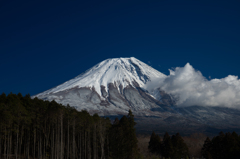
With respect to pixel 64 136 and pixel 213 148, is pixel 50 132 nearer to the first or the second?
pixel 64 136

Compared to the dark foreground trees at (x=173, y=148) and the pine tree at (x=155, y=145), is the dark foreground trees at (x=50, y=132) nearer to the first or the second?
the dark foreground trees at (x=173, y=148)

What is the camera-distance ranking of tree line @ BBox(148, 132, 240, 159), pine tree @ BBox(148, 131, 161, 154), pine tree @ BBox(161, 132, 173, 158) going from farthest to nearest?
pine tree @ BBox(148, 131, 161, 154) → pine tree @ BBox(161, 132, 173, 158) → tree line @ BBox(148, 132, 240, 159)

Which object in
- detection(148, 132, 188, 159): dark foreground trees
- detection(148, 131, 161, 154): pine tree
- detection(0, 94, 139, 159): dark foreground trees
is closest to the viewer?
detection(0, 94, 139, 159): dark foreground trees

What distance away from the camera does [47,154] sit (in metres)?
39.5

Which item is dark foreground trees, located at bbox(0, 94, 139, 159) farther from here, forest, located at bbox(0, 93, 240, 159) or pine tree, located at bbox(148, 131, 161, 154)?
pine tree, located at bbox(148, 131, 161, 154)

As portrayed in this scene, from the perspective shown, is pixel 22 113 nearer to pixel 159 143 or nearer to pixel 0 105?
pixel 0 105

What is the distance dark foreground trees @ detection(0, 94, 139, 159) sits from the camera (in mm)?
29009

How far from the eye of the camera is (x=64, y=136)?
141 feet

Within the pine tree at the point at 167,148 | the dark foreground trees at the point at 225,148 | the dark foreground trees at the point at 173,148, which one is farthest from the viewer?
the pine tree at the point at 167,148

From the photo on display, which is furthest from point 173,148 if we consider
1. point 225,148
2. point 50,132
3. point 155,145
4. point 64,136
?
point 50,132

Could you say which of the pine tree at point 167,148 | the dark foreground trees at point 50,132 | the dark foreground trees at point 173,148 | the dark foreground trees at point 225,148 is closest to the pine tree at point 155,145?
the dark foreground trees at point 173,148

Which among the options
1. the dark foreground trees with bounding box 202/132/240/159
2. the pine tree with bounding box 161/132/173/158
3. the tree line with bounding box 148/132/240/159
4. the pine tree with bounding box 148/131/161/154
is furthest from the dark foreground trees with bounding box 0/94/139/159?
the dark foreground trees with bounding box 202/132/240/159

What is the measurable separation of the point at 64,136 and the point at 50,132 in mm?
2406

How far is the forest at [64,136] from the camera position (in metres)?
29.9
